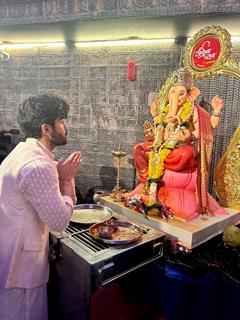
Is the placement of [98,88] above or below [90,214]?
above

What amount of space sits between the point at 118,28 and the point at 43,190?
3030 millimetres

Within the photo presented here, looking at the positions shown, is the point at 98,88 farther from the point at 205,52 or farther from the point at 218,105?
the point at 218,105

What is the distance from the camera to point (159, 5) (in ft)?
10.3

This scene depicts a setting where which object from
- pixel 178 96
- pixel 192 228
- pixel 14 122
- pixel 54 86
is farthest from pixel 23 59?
pixel 192 228

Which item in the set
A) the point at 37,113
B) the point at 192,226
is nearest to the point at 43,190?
the point at 37,113

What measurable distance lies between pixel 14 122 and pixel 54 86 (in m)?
1.13

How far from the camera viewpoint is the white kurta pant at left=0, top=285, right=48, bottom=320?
5.18 ft

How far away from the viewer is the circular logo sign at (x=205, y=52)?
311 cm

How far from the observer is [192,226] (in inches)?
103

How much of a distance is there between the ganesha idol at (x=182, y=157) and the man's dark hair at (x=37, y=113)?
155 cm

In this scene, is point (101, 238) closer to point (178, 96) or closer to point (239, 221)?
point (178, 96)

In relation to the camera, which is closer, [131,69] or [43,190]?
[43,190]

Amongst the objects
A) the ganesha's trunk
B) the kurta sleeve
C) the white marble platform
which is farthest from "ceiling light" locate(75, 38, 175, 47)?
the kurta sleeve

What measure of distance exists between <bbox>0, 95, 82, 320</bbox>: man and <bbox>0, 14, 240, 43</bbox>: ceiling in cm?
230
